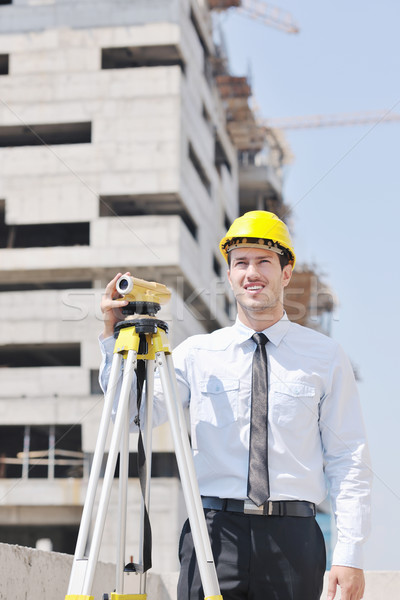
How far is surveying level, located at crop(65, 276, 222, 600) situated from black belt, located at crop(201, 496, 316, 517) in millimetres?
188

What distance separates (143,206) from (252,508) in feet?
99.3

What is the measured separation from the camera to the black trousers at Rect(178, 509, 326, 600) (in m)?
2.87

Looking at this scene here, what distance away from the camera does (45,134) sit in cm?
3297

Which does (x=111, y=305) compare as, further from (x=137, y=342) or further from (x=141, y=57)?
(x=141, y=57)

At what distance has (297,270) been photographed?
42312 millimetres

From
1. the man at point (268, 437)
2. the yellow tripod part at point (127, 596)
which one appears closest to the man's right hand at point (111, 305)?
the man at point (268, 437)

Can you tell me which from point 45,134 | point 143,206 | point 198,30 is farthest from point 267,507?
point 198,30

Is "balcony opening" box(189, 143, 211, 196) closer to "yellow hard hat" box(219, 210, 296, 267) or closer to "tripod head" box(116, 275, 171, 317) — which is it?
"yellow hard hat" box(219, 210, 296, 267)

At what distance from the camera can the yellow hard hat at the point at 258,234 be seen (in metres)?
3.22

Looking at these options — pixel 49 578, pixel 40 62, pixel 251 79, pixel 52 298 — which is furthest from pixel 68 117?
pixel 49 578

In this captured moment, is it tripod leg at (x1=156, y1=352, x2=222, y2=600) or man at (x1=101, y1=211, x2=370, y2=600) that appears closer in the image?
tripod leg at (x1=156, y1=352, x2=222, y2=600)

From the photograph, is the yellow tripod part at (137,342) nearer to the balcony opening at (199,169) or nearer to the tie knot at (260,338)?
the tie knot at (260,338)

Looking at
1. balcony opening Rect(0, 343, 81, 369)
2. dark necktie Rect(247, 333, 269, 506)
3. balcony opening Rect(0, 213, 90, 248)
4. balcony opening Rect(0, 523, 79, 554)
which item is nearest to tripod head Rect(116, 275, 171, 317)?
dark necktie Rect(247, 333, 269, 506)

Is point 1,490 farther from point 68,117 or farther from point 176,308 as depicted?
point 68,117
